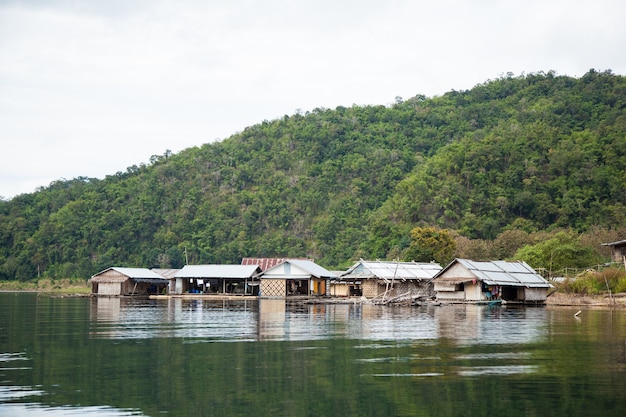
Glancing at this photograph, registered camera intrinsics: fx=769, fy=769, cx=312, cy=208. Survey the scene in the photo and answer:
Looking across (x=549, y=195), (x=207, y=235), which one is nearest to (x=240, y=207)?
(x=207, y=235)

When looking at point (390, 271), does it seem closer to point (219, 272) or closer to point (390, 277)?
point (390, 277)

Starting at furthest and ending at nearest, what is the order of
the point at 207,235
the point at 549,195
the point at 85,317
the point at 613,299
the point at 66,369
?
the point at 207,235 < the point at 549,195 < the point at 613,299 < the point at 85,317 < the point at 66,369

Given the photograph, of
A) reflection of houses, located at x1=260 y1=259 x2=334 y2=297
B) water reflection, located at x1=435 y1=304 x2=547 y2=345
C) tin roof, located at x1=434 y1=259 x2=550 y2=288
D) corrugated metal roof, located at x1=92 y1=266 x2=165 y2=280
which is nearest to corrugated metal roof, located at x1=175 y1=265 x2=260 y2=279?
reflection of houses, located at x1=260 y1=259 x2=334 y2=297

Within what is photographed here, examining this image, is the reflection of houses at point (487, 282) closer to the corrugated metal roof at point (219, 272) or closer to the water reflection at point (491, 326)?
the water reflection at point (491, 326)

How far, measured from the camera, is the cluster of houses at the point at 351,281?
5244 centimetres

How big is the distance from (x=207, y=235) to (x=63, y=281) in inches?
743

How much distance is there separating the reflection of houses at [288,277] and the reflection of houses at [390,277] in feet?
10.5

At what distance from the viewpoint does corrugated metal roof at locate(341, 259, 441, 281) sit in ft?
194

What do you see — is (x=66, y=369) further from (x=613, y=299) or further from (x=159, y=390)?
(x=613, y=299)

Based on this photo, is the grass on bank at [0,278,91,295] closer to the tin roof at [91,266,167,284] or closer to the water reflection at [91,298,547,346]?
the tin roof at [91,266,167,284]

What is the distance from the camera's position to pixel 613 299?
146ft

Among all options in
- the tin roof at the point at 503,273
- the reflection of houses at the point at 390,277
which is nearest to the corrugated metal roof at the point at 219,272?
the reflection of houses at the point at 390,277

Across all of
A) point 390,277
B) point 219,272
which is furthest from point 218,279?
point 390,277

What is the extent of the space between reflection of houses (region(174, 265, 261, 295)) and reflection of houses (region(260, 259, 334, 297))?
1304mm
